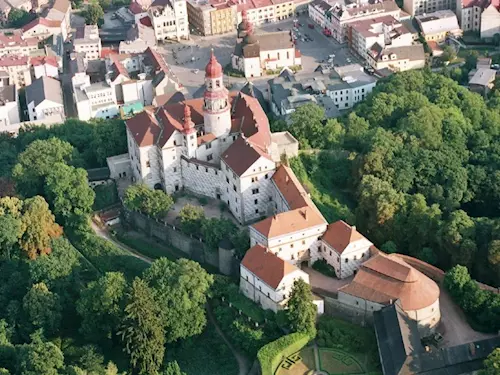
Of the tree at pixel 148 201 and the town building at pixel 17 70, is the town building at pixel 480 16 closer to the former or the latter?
the town building at pixel 17 70

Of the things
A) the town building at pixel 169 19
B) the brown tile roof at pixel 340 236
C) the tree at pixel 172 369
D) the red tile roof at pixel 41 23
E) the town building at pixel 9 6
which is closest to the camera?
the tree at pixel 172 369

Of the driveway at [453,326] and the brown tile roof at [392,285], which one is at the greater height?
the brown tile roof at [392,285]

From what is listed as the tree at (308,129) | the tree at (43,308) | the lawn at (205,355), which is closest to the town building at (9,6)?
the tree at (308,129)

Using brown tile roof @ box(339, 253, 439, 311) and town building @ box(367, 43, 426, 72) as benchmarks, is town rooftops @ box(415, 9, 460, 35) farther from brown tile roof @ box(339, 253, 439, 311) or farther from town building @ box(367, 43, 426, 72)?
brown tile roof @ box(339, 253, 439, 311)

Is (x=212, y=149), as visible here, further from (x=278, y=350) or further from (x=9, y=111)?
(x=9, y=111)

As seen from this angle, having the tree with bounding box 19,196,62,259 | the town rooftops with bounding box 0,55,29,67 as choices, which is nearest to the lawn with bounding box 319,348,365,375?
the tree with bounding box 19,196,62,259

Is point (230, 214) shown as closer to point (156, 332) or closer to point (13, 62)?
point (156, 332)
